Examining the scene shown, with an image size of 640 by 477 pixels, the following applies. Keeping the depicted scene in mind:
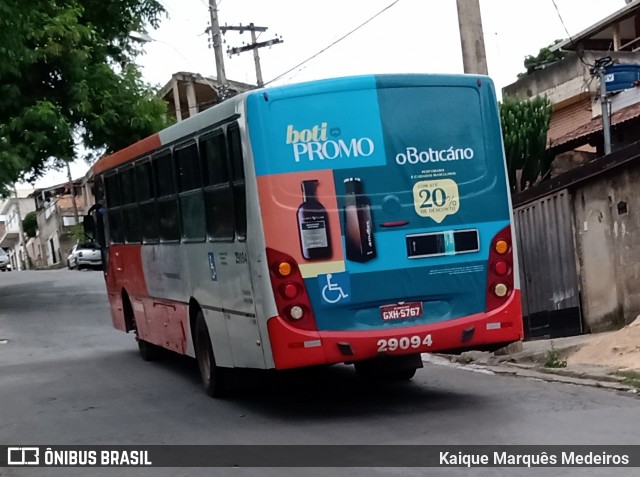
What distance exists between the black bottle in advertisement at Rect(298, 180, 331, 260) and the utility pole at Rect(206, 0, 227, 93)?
18.9m

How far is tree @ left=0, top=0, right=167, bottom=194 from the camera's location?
74.8 feet

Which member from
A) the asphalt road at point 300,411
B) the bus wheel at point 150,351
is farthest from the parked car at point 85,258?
the asphalt road at point 300,411

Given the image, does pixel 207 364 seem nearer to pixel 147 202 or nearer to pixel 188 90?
pixel 147 202

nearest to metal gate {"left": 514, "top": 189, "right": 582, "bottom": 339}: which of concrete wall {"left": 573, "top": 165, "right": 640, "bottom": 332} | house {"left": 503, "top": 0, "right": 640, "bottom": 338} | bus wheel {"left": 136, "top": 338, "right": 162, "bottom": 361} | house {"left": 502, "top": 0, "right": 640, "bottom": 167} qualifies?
house {"left": 503, "top": 0, "right": 640, "bottom": 338}

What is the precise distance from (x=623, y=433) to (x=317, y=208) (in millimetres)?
3139

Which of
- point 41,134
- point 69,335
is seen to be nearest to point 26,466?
point 69,335

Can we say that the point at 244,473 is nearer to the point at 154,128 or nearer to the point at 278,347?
the point at 278,347

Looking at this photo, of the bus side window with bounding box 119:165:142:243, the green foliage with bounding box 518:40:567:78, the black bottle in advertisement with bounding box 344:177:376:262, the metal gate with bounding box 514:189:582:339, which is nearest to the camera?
the black bottle in advertisement with bounding box 344:177:376:262

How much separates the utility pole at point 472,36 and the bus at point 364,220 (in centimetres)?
369

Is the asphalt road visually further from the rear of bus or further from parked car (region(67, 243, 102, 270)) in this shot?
parked car (region(67, 243, 102, 270))

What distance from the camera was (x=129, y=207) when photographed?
45.3 ft

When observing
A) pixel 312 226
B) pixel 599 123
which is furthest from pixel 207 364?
pixel 599 123

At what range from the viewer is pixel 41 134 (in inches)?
906

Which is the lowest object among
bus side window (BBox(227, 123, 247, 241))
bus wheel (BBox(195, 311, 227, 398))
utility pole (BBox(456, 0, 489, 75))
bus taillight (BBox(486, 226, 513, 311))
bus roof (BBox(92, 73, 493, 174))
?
bus wheel (BBox(195, 311, 227, 398))
